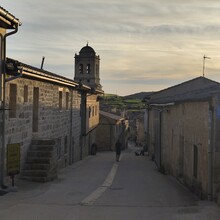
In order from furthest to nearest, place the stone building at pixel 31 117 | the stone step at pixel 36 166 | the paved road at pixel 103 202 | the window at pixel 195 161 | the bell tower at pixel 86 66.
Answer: the bell tower at pixel 86 66, the stone step at pixel 36 166, the window at pixel 195 161, the stone building at pixel 31 117, the paved road at pixel 103 202

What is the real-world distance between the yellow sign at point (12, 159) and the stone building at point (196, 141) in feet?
16.6

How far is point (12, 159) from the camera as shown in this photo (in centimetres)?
1216

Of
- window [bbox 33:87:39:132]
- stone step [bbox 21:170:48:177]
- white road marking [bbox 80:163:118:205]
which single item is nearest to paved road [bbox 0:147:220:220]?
white road marking [bbox 80:163:118:205]

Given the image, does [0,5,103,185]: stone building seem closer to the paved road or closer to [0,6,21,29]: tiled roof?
[0,6,21,29]: tiled roof

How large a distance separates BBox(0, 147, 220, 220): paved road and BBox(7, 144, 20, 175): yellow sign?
0.60 m

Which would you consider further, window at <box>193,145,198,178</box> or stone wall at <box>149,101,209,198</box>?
window at <box>193,145,198,178</box>

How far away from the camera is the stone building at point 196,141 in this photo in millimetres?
10922

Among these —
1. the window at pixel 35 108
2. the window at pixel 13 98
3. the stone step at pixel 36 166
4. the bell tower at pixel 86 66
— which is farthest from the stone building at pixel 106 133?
the window at pixel 13 98

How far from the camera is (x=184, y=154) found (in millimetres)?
15562

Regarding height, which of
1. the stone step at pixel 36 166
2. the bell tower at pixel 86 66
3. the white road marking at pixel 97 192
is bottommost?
the white road marking at pixel 97 192

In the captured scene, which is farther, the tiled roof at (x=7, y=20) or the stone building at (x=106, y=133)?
the stone building at (x=106, y=133)

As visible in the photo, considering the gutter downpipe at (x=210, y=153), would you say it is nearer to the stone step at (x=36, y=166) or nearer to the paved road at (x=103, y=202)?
the paved road at (x=103, y=202)

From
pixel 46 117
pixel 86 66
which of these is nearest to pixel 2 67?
pixel 46 117

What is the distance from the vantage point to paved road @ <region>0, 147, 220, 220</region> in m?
8.93
